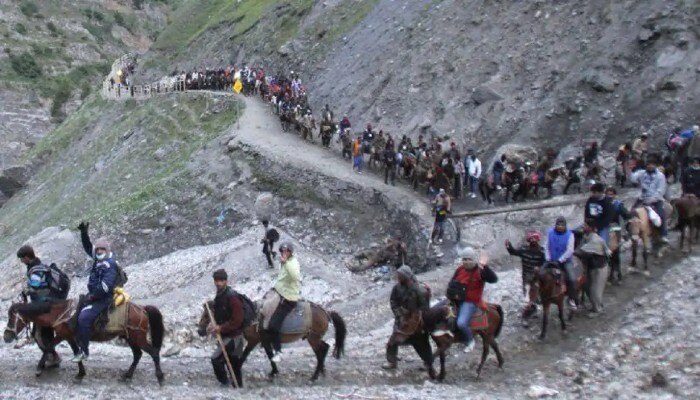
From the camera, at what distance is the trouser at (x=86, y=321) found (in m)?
11.4

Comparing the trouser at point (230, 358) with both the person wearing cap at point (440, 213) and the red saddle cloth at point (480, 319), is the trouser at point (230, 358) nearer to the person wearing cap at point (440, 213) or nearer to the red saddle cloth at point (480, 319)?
the red saddle cloth at point (480, 319)

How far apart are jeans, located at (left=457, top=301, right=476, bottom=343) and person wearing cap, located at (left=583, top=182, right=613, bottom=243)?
448 cm

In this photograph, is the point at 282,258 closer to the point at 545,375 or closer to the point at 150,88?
the point at 545,375

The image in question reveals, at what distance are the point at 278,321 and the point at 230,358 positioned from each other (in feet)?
3.14

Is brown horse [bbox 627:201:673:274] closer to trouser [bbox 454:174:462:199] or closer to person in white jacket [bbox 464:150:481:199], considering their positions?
person in white jacket [bbox 464:150:481:199]

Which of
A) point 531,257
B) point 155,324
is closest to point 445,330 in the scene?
point 531,257

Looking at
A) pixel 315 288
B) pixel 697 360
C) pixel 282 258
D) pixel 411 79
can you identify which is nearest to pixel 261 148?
pixel 411 79

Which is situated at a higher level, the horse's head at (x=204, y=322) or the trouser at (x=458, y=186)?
the trouser at (x=458, y=186)

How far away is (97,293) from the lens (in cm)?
1136

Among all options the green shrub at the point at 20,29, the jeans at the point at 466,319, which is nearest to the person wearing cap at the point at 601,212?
the jeans at the point at 466,319

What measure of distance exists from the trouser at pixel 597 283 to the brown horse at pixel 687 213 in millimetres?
Result: 3596

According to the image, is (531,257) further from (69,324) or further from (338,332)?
(69,324)

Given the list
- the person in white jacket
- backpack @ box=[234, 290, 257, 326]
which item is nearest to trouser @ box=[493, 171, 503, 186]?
the person in white jacket

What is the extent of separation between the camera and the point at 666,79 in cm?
2395
